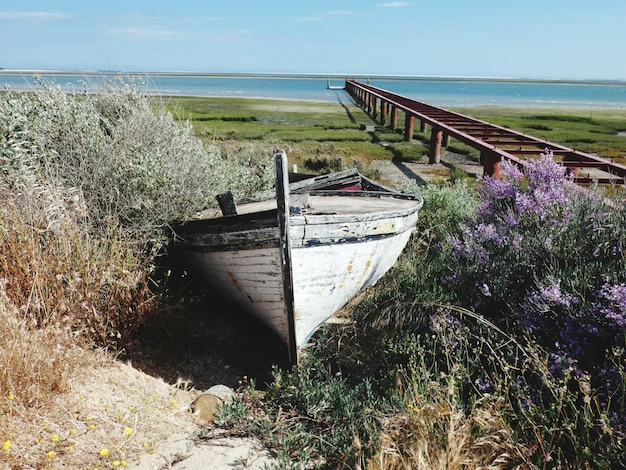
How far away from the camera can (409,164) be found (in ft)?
48.0

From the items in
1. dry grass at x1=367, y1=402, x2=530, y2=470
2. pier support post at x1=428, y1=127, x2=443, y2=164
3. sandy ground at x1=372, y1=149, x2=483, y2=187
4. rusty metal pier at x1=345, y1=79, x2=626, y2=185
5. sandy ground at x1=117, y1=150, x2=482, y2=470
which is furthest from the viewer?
pier support post at x1=428, y1=127, x2=443, y2=164

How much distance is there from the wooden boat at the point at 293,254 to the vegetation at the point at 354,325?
393 millimetres

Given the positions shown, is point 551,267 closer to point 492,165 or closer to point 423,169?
point 492,165

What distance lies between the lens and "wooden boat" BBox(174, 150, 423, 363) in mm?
4531

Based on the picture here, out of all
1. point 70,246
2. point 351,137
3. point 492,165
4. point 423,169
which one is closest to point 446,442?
point 70,246

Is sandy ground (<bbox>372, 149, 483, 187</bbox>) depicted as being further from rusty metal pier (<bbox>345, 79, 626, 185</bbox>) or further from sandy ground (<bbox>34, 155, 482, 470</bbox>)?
sandy ground (<bbox>34, 155, 482, 470</bbox>)

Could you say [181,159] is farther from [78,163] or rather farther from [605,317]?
[605,317]

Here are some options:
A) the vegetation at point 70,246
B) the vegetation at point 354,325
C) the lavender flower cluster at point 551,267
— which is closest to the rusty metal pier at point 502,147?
the lavender flower cluster at point 551,267

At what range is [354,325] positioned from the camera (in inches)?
212

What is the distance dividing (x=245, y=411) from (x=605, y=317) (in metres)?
2.75

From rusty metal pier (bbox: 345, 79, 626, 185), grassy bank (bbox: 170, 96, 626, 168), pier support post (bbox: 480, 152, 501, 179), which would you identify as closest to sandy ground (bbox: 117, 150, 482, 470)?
rusty metal pier (bbox: 345, 79, 626, 185)

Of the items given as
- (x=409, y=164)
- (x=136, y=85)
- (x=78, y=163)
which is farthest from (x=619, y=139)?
(x=78, y=163)

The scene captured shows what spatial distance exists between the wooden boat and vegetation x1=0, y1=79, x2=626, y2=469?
1.29 feet

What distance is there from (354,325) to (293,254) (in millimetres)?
1282
